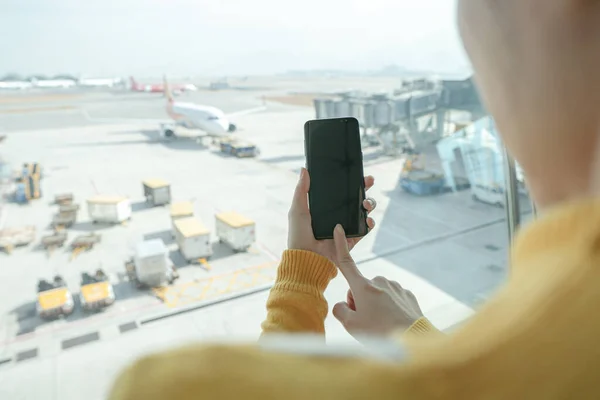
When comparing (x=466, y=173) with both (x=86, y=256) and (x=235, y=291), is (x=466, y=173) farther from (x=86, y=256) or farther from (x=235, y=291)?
(x=86, y=256)

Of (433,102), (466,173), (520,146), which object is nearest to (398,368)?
(520,146)

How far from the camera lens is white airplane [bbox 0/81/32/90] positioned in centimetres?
2077

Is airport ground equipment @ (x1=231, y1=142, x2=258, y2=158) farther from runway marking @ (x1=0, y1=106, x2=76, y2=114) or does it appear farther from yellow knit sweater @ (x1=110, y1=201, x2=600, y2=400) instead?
yellow knit sweater @ (x1=110, y1=201, x2=600, y2=400)

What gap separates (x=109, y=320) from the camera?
4.75 meters

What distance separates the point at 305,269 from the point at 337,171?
1.70 feet

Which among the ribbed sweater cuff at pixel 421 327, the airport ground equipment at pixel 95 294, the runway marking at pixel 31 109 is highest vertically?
the runway marking at pixel 31 109

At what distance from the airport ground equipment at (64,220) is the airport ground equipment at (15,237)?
1.57 feet

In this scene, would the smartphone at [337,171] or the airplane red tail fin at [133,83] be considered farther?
the airplane red tail fin at [133,83]

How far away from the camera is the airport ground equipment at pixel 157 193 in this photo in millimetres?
8625

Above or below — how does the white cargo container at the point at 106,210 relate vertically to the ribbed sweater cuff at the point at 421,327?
below

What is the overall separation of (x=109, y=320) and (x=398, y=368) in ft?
16.6

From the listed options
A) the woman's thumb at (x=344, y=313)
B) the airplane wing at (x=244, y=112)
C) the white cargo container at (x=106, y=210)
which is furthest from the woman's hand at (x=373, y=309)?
the airplane wing at (x=244, y=112)

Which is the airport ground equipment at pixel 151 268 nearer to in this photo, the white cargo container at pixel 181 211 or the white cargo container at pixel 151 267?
the white cargo container at pixel 151 267

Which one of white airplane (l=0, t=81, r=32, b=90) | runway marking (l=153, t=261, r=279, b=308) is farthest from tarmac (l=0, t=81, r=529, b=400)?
white airplane (l=0, t=81, r=32, b=90)
